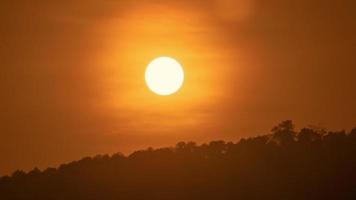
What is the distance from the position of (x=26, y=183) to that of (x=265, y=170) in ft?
96.4

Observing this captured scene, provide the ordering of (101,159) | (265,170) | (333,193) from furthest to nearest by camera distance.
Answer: (101,159) < (265,170) < (333,193)

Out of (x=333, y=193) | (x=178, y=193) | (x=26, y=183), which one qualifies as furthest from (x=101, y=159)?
(x=333, y=193)

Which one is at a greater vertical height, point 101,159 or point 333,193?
point 101,159

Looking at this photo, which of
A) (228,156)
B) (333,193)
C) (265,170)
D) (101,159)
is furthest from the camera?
(101,159)

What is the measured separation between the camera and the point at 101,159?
18838cm

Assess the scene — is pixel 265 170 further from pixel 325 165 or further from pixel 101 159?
pixel 101 159

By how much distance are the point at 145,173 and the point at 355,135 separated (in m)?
21.6

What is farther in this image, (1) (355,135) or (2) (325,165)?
(1) (355,135)

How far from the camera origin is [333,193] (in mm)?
154375

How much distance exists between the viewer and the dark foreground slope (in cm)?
15900

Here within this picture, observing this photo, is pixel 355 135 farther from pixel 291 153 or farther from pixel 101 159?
pixel 101 159

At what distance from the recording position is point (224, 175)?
168 m

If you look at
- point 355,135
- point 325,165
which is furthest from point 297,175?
point 355,135

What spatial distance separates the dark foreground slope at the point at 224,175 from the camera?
6260 inches
